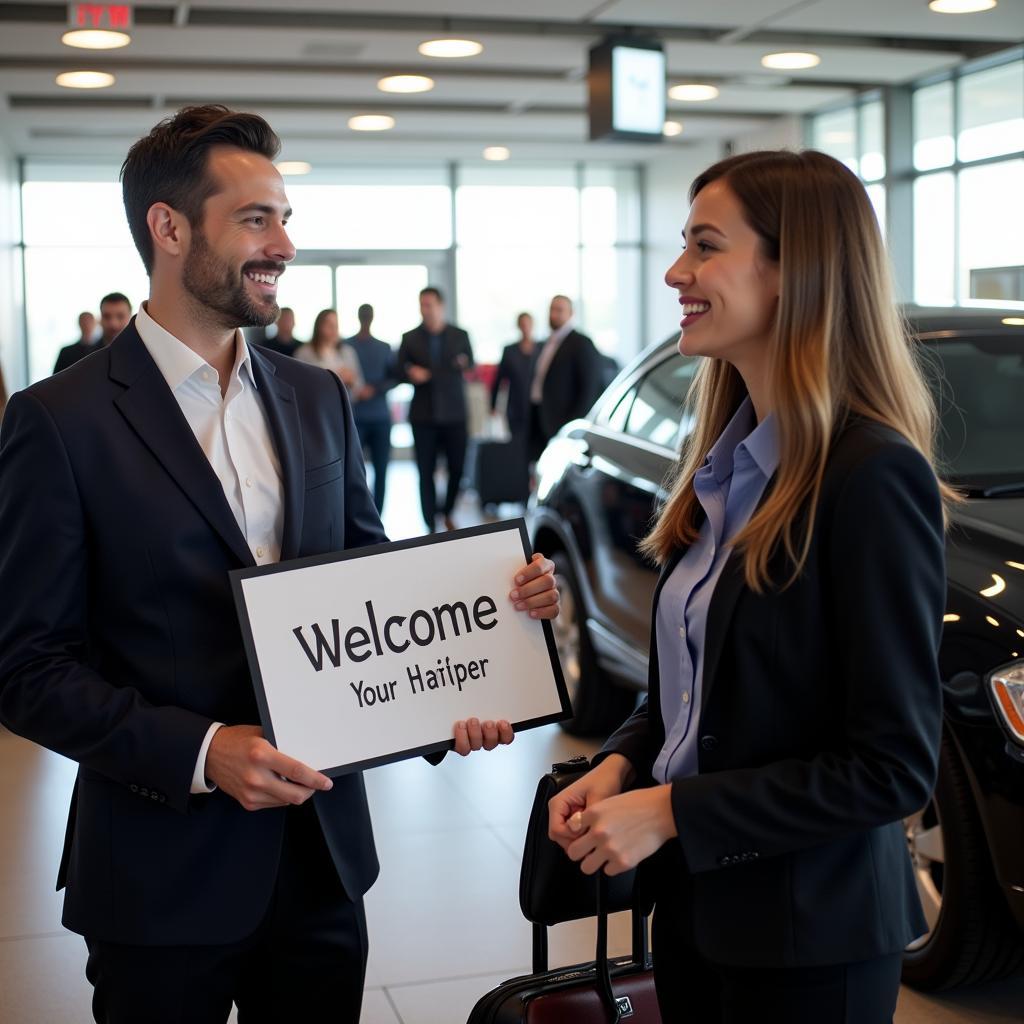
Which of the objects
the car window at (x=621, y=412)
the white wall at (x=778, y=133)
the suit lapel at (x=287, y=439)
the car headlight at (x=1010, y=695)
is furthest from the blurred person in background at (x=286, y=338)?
the suit lapel at (x=287, y=439)

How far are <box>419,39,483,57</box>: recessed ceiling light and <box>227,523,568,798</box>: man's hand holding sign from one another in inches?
336

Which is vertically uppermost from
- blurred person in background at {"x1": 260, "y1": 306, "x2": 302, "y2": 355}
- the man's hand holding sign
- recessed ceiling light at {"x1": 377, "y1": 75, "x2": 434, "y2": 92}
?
recessed ceiling light at {"x1": 377, "y1": 75, "x2": 434, "y2": 92}

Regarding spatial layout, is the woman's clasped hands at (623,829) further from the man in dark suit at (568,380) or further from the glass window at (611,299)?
the glass window at (611,299)

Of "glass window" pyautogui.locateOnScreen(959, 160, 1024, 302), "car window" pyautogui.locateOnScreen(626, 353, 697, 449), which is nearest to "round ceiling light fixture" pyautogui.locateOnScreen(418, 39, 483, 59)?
"glass window" pyautogui.locateOnScreen(959, 160, 1024, 302)

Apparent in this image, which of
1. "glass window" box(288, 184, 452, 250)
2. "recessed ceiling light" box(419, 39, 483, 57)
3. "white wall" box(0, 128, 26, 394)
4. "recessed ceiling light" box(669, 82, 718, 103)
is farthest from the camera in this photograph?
"glass window" box(288, 184, 452, 250)

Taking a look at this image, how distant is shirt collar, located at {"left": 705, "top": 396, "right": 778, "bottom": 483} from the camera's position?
159 cm

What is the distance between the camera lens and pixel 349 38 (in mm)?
9648

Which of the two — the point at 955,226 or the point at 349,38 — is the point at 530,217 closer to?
the point at 955,226

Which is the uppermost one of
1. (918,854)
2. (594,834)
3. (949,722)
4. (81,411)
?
(81,411)

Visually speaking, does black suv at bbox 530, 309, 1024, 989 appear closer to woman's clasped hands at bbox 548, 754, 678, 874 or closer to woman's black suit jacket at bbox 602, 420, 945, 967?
woman's black suit jacket at bbox 602, 420, 945, 967

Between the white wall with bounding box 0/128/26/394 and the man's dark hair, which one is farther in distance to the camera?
the white wall with bounding box 0/128/26/394

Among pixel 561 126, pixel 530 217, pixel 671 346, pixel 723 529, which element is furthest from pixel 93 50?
pixel 723 529

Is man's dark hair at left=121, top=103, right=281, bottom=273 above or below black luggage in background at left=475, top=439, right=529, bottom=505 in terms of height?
above

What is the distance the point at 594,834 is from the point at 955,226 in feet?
38.3
